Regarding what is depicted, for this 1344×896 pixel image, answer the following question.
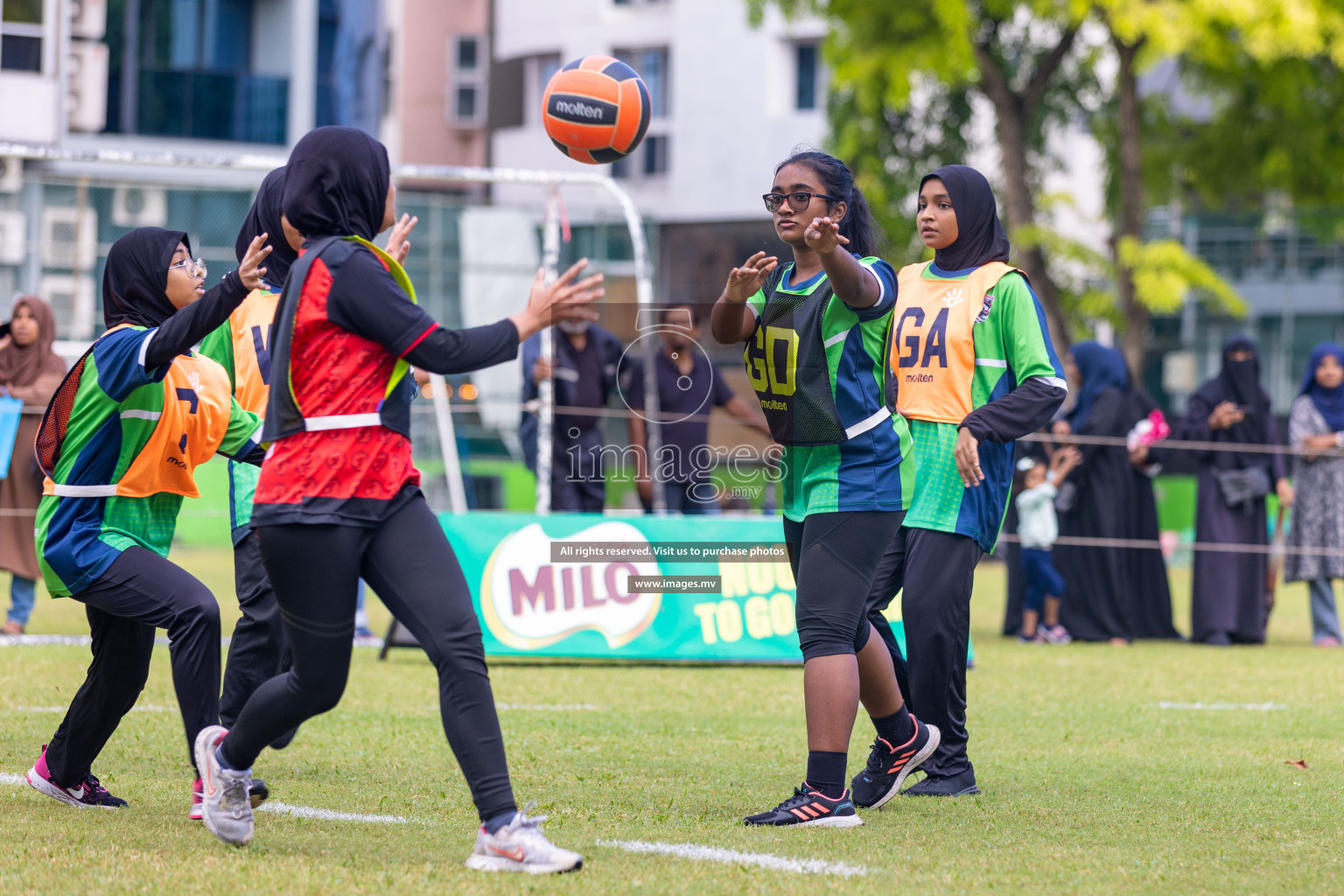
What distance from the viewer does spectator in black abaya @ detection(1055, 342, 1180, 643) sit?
12.6 m

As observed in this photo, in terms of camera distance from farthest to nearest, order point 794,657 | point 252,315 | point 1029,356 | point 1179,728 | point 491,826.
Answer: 1. point 794,657
2. point 1179,728
3. point 252,315
4. point 1029,356
5. point 491,826

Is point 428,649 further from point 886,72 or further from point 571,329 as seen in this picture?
point 886,72

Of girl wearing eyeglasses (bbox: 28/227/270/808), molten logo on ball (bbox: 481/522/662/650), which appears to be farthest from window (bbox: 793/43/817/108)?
girl wearing eyeglasses (bbox: 28/227/270/808)

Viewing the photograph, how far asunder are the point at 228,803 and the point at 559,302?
1.71m

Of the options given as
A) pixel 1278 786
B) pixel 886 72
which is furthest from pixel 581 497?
pixel 886 72

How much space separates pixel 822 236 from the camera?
4676mm

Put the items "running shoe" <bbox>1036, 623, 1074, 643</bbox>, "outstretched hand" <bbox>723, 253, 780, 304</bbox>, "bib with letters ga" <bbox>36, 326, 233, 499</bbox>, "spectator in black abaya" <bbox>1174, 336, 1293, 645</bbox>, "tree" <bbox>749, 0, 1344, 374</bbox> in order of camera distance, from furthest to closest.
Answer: "tree" <bbox>749, 0, 1344, 374</bbox> < "running shoe" <bbox>1036, 623, 1074, 643</bbox> < "spectator in black abaya" <bbox>1174, 336, 1293, 645</bbox> < "bib with letters ga" <bbox>36, 326, 233, 499</bbox> < "outstretched hand" <bbox>723, 253, 780, 304</bbox>

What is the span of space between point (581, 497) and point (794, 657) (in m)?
3.27

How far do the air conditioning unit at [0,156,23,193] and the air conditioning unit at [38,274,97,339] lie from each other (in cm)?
89

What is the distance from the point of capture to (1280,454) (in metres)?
12.5

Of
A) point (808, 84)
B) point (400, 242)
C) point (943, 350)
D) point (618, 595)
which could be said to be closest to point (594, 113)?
point (943, 350)

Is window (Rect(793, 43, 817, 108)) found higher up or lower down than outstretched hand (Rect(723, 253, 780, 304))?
higher up

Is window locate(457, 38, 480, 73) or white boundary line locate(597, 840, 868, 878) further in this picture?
window locate(457, 38, 480, 73)

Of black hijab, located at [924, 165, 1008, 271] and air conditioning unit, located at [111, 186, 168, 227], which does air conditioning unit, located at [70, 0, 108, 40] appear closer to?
air conditioning unit, located at [111, 186, 168, 227]
